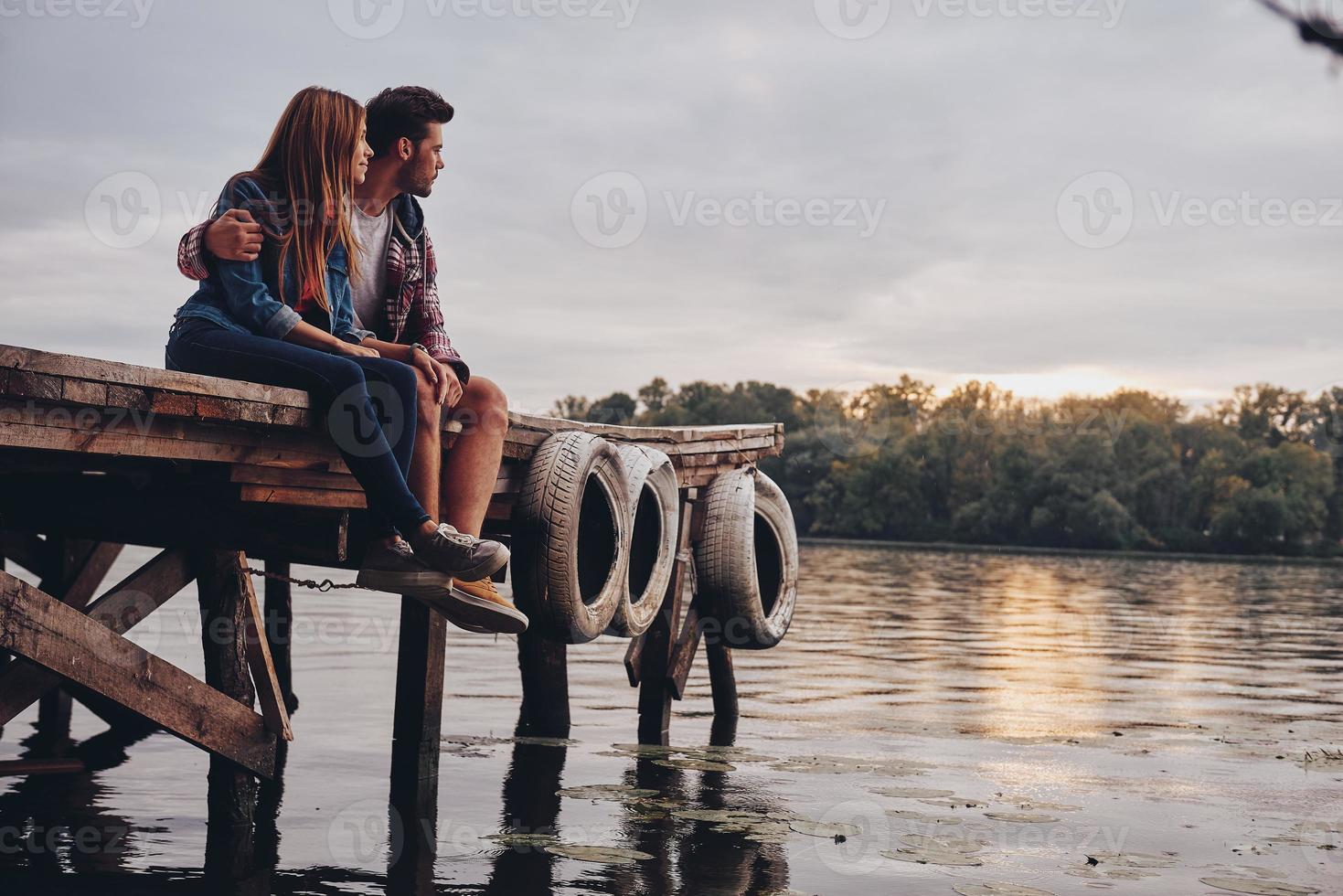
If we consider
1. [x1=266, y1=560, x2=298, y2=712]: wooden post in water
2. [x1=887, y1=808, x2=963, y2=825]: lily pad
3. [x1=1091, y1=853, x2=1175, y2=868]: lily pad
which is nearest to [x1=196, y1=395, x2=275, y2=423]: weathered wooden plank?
[x1=887, y1=808, x2=963, y2=825]: lily pad

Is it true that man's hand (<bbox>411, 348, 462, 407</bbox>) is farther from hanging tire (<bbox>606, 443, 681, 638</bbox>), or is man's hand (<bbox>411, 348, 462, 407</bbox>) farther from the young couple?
hanging tire (<bbox>606, 443, 681, 638</bbox>)

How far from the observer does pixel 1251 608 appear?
3516 centimetres

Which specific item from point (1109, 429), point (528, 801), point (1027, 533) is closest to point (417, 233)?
point (528, 801)

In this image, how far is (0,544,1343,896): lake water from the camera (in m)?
6.89

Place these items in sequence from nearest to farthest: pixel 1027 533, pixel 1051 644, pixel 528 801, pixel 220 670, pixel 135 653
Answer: pixel 135 653 < pixel 220 670 < pixel 528 801 < pixel 1051 644 < pixel 1027 533

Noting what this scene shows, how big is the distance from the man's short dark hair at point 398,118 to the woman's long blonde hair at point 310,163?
57cm

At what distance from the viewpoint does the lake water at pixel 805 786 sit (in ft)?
22.6

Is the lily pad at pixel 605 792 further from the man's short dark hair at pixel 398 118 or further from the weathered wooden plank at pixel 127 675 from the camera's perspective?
the man's short dark hair at pixel 398 118

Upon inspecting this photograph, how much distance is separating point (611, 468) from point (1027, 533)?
3987 inches

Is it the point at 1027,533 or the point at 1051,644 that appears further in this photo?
the point at 1027,533

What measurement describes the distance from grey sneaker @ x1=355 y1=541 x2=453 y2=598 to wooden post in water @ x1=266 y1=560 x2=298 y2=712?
21.0 ft

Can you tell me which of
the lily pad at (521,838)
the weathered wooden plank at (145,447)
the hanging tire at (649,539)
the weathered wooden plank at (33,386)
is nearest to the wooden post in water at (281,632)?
the hanging tire at (649,539)

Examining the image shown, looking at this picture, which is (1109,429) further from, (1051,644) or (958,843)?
(958,843)

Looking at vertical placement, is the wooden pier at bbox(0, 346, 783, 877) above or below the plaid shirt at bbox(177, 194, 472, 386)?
below
